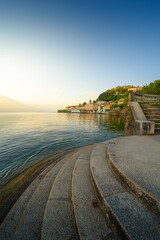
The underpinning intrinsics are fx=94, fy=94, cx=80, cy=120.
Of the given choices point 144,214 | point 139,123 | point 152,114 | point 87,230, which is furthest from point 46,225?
point 152,114

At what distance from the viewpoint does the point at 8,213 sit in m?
2.07

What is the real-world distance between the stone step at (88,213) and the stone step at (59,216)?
14cm

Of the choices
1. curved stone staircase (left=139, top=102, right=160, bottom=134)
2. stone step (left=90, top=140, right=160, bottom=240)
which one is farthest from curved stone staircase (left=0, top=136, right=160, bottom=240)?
curved stone staircase (left=139, top=102, right=160, bottom=134)

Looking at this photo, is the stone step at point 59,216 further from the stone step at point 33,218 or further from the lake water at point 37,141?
the lake water at point 37,141

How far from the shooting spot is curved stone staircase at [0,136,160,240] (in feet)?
4.42

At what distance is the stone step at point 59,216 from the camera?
1435 millimetres

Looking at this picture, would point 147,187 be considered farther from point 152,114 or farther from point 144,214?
point 152,114

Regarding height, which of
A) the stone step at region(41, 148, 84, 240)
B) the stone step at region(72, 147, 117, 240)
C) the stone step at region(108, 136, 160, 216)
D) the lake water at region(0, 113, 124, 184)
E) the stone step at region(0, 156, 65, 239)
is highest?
the stone step at region(108, 136, 160, 216)

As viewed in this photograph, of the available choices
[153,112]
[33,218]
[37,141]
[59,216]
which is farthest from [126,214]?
[37,141]

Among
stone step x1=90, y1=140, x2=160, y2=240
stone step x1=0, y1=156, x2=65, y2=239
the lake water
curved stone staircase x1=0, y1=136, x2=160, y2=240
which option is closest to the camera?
stone step x1=90, y1=140, x2=160, y2=240

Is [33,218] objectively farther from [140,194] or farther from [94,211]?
[140,194]

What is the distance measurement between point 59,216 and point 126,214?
1.16 m

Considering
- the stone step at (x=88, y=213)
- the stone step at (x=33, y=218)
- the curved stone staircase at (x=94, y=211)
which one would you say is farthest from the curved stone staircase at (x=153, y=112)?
the stone step at (x=33, y=218)

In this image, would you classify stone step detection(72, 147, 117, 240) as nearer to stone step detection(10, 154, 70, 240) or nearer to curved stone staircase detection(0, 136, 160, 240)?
curved stone staircase detection(0, 136, 160, 240)
